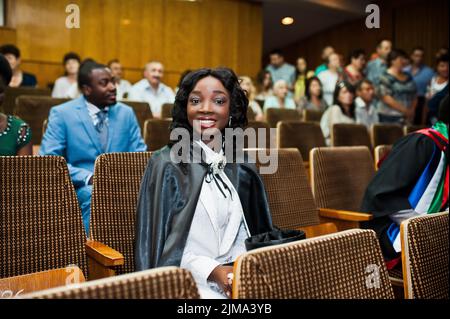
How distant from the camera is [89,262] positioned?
1.46 m

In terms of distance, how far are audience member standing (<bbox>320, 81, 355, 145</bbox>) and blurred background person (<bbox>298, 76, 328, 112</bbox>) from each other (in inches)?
37.5

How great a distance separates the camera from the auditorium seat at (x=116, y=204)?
5.05 ft

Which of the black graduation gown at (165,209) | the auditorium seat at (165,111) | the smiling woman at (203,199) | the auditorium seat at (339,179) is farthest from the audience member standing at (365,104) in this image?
the black graduation gown at (165,209)

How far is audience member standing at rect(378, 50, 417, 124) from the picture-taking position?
5.11 metres

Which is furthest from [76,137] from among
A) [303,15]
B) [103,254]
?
[303,15]

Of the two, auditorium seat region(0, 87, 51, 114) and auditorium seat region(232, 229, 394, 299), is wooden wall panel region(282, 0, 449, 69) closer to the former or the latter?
auditorium seat region(0, 87, 51, 114)

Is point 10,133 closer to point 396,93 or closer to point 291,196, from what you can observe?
point 291,196

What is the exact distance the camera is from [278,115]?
4.27 m

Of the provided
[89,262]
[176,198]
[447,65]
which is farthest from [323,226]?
[447,65]

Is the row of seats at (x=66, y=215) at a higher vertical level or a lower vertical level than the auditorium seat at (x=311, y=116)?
lower

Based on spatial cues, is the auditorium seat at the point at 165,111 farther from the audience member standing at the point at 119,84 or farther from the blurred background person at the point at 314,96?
the blurred background person at the point at 314,96

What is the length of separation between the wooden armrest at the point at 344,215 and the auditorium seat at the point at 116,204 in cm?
88

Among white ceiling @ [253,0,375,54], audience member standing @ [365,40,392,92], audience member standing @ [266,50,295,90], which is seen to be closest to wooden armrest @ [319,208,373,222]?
audience member standing @ [365,40,392,92]

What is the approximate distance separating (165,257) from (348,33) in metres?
9.42
